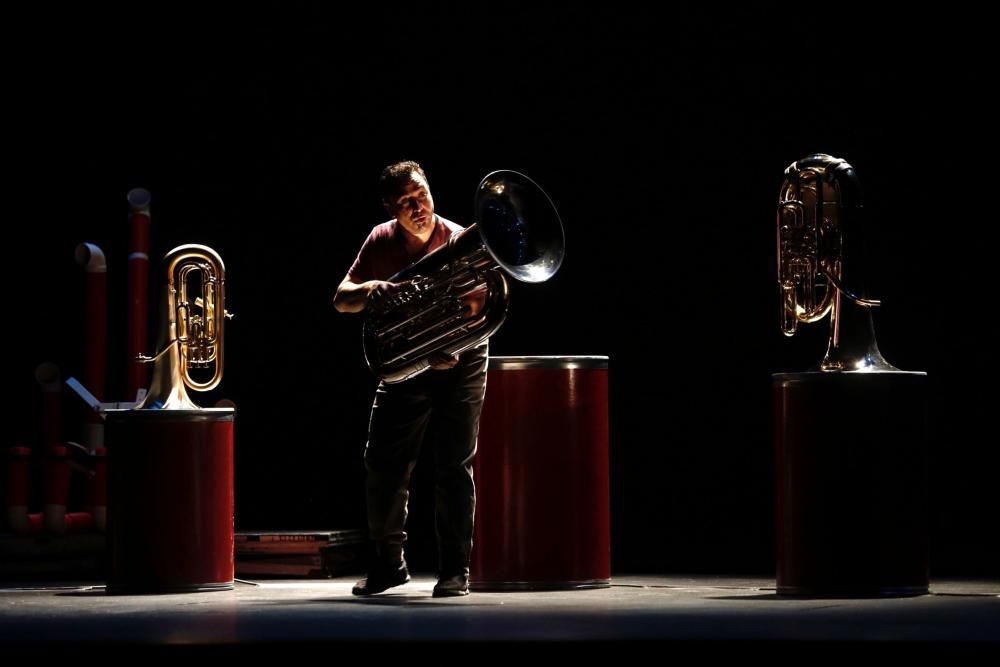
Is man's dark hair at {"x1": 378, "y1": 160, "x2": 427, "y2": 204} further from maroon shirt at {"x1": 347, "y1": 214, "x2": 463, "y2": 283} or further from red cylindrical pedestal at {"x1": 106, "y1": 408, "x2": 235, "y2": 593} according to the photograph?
red cylindrical pedestal at {"x1": 106, "y1": 408, "x2": 235, "y2": 593}

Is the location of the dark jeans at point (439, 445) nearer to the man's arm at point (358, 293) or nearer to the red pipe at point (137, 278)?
the man's arm at point (358, 293)

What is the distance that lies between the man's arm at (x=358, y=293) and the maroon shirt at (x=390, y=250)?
0.20 feet

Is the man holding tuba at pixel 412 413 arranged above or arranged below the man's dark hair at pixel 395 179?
below

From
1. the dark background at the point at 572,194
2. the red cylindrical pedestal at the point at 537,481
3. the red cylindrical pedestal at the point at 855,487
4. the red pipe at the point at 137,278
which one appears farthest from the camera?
the red pipe at the point at 137,278

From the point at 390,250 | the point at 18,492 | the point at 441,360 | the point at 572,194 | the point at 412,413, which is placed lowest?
the point at 18,492

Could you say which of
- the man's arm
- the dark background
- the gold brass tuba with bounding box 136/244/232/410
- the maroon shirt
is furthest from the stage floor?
the dark background

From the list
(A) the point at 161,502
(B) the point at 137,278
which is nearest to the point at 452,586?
(A) the point at 161,502

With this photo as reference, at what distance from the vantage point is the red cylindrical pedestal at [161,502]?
225 inches

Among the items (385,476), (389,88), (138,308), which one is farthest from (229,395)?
(385,476)

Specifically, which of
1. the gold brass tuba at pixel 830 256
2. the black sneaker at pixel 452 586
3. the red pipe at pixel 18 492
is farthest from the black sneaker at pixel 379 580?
the red pipe at pixel 18 492

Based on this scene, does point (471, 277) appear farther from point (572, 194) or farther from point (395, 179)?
point (572, 194)

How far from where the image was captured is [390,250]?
18.1 ft

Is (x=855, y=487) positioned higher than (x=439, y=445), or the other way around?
(x=439, y=445)

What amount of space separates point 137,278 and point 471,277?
2.60 meters
